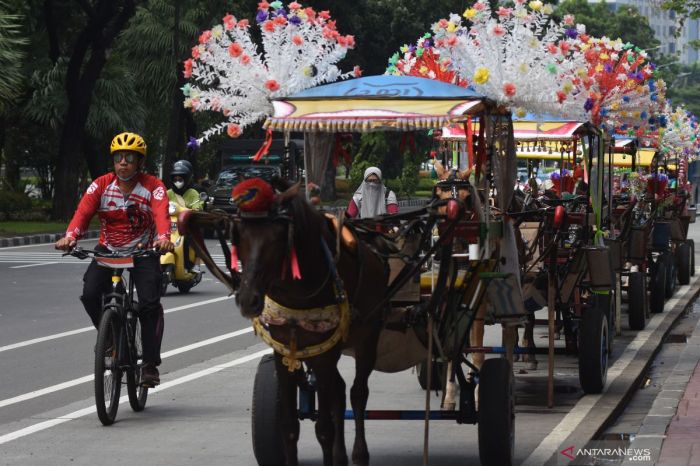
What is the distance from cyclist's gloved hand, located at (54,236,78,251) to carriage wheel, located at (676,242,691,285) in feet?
47.2

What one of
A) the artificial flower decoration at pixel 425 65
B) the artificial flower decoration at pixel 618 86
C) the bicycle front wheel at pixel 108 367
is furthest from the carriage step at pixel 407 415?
the artificial flower decoration at pixel 618 86

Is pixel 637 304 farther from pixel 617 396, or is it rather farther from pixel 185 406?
pixel 185 406

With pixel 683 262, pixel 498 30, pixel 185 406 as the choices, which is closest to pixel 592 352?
pixel 498 30

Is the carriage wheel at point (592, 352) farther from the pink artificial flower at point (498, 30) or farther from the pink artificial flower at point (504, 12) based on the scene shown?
the pink artificial flower at point (498, 30)

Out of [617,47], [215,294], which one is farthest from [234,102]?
[215,294]

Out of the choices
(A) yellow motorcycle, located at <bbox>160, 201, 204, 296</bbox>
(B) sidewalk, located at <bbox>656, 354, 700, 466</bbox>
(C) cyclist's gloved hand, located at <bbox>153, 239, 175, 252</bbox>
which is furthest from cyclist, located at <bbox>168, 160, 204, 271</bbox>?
(B) sidewalk, located at <bbox>656, 354, 700, 466</bbox>

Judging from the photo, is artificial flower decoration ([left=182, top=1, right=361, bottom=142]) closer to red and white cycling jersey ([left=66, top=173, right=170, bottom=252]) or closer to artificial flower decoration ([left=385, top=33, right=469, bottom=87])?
red and white cycling jersey ([left=66, top=173, right=170, bottom=252])

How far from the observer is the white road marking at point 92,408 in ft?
29.7

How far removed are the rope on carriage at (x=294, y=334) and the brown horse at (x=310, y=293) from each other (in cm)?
1

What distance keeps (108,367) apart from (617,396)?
4050mm

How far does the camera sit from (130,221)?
9656 millimetres

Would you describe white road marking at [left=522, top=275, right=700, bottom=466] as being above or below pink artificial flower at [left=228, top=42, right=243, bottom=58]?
below

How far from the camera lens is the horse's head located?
19.0ft

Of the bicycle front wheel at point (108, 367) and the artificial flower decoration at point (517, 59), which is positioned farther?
the bicycle front wheel at point (108, 367)
